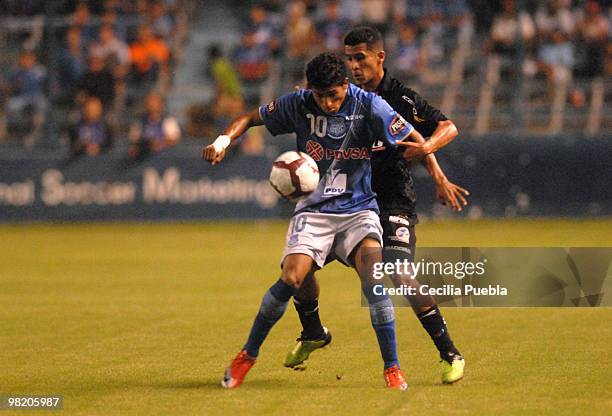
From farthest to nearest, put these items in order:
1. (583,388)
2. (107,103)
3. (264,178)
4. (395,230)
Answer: (107,103), (264,178), (395,230), (583,388)

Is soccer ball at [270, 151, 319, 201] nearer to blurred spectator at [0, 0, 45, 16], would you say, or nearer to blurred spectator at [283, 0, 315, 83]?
blurred spectator at [283, 0, 315, 83]

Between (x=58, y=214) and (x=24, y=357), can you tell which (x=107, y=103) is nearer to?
(x=58, y=214)

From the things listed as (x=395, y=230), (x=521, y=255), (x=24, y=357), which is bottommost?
(x=521, y=255)

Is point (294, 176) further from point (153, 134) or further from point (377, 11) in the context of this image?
point (377, 11)

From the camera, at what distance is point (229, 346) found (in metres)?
9.55

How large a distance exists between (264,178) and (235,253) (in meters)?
4.48

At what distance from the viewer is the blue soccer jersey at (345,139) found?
7.86 metres

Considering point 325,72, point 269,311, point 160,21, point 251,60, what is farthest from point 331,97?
point 160,21

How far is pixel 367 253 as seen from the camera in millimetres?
7777

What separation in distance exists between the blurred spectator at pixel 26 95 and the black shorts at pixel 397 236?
16.1 meters

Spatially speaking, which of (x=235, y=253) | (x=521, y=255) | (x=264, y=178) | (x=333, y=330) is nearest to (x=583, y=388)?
(x=333, y=330)

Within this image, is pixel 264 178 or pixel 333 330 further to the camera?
pixel 264 178

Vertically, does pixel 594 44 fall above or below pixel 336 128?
below

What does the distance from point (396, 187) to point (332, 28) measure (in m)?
16.0
